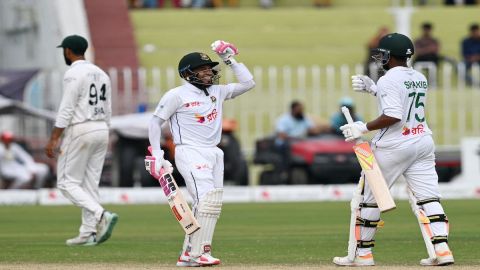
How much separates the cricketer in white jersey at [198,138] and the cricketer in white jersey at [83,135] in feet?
8.01

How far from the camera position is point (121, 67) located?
103ft

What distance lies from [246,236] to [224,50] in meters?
3.79

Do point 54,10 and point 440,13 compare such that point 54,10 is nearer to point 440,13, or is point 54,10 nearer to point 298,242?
point 440,13

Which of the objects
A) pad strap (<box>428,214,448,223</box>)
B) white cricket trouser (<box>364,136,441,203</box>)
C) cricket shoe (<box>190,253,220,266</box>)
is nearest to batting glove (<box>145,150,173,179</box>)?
cricket shoe (<box>190,253,220,266</box>)

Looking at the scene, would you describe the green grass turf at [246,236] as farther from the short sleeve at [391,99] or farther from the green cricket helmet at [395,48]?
the green cricket helmet at [395,48]

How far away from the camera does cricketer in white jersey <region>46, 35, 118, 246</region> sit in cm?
1471

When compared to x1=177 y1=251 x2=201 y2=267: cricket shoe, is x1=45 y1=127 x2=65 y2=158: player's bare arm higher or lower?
higher

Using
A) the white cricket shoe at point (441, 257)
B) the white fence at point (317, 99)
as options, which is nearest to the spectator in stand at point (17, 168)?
the white fence at point (317, 99)

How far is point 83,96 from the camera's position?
1478 cm

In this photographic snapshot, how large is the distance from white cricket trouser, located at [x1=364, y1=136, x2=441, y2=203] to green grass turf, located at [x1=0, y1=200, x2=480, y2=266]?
618mm

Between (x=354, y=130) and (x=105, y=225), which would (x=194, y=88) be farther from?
(x=105, y=225)

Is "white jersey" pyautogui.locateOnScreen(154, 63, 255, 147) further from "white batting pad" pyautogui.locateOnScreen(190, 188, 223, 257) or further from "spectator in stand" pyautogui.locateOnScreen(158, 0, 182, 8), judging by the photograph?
"spectator in stand" pyautogui.locateOnScreen(158, 0, 182, 8)

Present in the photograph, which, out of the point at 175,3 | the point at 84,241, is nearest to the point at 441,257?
the point at 84,241

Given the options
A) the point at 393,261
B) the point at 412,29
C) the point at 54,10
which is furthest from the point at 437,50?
the point at 393,261
